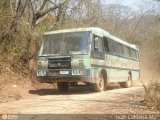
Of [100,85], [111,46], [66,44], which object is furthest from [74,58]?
[111,46]

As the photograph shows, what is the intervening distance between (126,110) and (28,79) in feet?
29.3

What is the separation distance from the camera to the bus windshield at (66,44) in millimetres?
16828

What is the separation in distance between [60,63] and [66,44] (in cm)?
98

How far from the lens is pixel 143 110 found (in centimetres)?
1115

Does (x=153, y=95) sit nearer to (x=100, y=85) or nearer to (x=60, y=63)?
(x=60, y=63)

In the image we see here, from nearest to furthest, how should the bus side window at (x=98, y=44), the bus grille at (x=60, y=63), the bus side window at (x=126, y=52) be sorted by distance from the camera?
the bus grille at (x=60, y=63) → the bus side window at (x=98, y=44) → the bus side window at (x=126, y=52)

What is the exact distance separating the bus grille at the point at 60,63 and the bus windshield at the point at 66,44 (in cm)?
36

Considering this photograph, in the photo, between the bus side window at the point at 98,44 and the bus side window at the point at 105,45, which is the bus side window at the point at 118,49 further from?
the bus side window at the point at 98,44

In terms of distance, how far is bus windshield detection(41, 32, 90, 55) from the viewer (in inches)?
663

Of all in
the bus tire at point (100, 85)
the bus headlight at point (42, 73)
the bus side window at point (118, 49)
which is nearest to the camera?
the bus headlight at point (42, 73)

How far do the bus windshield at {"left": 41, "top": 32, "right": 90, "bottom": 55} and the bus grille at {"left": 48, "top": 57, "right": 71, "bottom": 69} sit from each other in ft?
1.18

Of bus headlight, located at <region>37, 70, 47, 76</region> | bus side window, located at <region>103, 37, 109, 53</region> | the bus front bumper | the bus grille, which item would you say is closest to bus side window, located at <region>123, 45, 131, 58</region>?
bus side window, located at <region>103, 37, 109, 53</region>

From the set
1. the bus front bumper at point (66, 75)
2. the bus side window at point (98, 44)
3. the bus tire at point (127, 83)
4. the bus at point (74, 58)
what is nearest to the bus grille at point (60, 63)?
the bus at point (74, 58)

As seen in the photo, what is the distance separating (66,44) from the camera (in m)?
17.1
